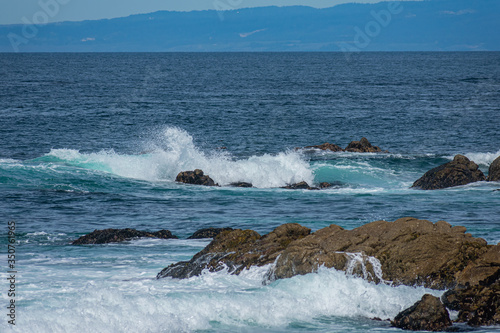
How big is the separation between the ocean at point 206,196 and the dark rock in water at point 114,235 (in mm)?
378

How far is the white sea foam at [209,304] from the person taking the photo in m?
10.4

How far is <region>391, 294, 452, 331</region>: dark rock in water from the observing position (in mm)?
10383

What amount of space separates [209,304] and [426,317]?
11.9 feet

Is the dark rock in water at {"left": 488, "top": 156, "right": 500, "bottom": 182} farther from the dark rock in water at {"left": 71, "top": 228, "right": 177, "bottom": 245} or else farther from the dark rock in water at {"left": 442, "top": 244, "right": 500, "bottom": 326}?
the dark rock in water at {"left": 442, "top": 244, "right": 500, "bottom": 326}

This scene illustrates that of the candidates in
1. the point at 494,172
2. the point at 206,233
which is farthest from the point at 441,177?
the point at 206,233

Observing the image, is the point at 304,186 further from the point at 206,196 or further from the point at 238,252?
the point at 238,252

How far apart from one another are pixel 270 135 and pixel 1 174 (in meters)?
20.2

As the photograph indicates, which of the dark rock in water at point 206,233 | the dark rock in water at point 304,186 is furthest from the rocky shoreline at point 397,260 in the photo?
the dark rock in water at point 304,186

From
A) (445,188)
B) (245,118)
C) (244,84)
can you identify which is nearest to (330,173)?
(445,188)

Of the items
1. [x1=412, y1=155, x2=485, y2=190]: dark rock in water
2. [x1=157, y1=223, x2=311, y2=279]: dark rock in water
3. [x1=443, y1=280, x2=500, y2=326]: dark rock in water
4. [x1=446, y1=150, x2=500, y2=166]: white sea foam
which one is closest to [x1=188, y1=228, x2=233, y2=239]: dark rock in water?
[x1=157, y1=223, x2=311, y2=279]: dark rock in water

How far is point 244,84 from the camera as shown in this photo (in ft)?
295

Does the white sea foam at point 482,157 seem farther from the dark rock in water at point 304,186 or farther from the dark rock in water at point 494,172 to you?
the dark rock in water at point 304,186

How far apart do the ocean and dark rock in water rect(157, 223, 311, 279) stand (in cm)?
39

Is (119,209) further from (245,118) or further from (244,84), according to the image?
(244,84)
